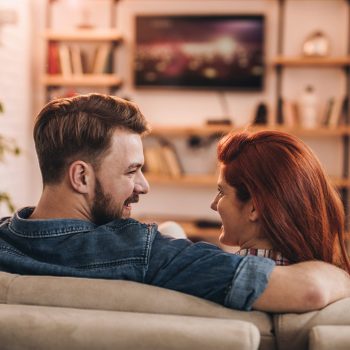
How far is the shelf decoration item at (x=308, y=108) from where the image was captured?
4.85 metres

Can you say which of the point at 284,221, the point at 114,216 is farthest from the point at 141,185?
the point at 284,221

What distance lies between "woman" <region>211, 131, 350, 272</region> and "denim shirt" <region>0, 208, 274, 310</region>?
17cm

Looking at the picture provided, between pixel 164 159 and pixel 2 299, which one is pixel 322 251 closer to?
pixel 2 299

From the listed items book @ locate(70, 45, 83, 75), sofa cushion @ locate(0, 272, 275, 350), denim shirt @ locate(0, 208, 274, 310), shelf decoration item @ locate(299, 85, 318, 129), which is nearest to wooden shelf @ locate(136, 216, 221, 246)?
shelf decoration item @ locate(299, 85, 318, 129)

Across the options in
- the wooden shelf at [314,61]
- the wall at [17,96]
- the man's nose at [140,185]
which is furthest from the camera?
the wooden shelf at [314,61]

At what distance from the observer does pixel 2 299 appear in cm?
127

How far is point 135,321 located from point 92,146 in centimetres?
52

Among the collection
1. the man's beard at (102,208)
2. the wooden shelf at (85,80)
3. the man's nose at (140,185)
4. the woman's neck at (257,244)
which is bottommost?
the woman's neck at (257,244)

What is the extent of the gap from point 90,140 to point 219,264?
47 cm

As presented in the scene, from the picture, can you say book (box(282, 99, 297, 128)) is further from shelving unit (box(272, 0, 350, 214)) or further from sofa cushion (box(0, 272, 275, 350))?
sofa cushion (box(0, 272, 275, 350))

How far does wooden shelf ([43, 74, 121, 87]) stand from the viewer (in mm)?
5020

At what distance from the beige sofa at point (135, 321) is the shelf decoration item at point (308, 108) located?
12.3ft

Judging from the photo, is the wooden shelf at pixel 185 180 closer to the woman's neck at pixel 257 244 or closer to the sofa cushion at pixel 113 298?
the woman's neck at pixel 257 244

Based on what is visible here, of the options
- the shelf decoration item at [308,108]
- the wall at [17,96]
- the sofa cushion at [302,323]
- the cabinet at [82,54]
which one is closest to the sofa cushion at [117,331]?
the sofa cushion at [302,323]
